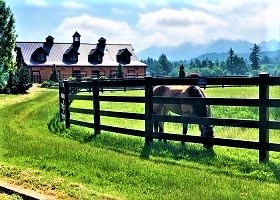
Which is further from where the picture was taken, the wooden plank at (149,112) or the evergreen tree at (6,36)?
the evergreen tree at (6,36)

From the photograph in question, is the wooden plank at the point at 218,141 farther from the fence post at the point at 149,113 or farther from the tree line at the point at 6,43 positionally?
the tree line at the point at 6,43

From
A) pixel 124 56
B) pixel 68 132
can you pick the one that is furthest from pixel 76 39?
pixel 68 132

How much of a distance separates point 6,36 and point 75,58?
91.2ft

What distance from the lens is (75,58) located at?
8156 cm

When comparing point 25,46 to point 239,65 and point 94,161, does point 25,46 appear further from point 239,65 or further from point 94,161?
point 239,65

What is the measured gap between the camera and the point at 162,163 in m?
9.26

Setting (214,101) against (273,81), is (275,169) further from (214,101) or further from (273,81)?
(214,101)

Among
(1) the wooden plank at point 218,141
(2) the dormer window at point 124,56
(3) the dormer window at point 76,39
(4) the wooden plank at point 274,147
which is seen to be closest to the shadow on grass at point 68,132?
(1) the wooden plank at point 218,141

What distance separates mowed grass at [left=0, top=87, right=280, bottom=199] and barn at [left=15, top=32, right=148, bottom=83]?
62.4 m

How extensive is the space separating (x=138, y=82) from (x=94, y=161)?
11.2 ft

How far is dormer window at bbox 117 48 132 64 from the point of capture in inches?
3391

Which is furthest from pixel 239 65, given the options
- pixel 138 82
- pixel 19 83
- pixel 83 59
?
pixel 138 82

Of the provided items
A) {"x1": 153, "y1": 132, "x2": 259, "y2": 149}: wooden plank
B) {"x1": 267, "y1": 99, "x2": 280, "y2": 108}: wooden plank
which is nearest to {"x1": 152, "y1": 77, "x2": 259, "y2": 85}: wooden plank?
{"x1": 267, "y1": 99, "x2": 280, "y2": 108}: wooden plank

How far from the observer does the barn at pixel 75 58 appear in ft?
253
